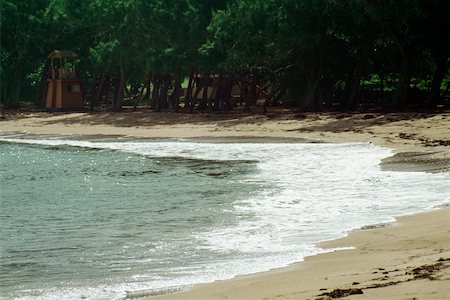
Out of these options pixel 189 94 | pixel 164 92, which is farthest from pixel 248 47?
pixel 164 92

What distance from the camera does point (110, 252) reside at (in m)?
12.1

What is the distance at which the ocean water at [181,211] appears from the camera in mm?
10509

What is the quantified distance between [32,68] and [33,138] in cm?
1719

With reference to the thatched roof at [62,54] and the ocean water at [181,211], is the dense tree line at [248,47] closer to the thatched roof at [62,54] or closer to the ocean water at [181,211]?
the thatched roof at [62,54]

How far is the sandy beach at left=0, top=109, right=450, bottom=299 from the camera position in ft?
26.9

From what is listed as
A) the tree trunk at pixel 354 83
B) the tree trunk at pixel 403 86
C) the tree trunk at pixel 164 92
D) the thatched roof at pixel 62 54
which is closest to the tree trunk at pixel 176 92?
the tree trunk at pixel 164 92

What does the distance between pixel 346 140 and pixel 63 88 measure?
1133 inches

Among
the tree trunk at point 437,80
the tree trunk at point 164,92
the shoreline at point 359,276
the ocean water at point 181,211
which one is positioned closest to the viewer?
the shoreline at point 359,276

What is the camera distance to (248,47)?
41.5 metres

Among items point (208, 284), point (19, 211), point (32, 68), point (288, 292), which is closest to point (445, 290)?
point (288, 292)

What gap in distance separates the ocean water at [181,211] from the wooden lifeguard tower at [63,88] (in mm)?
26647

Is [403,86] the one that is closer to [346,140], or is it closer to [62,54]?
[346,140]

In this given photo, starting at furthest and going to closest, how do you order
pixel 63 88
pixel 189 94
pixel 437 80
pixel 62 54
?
pixel 63 88 → pixel 62 54 → pixel 189 94 → pixel 437 80

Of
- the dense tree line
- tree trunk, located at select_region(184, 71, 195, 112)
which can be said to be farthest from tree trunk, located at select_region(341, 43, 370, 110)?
tree trunk, located at select_region(184, 71, 195, 112)
